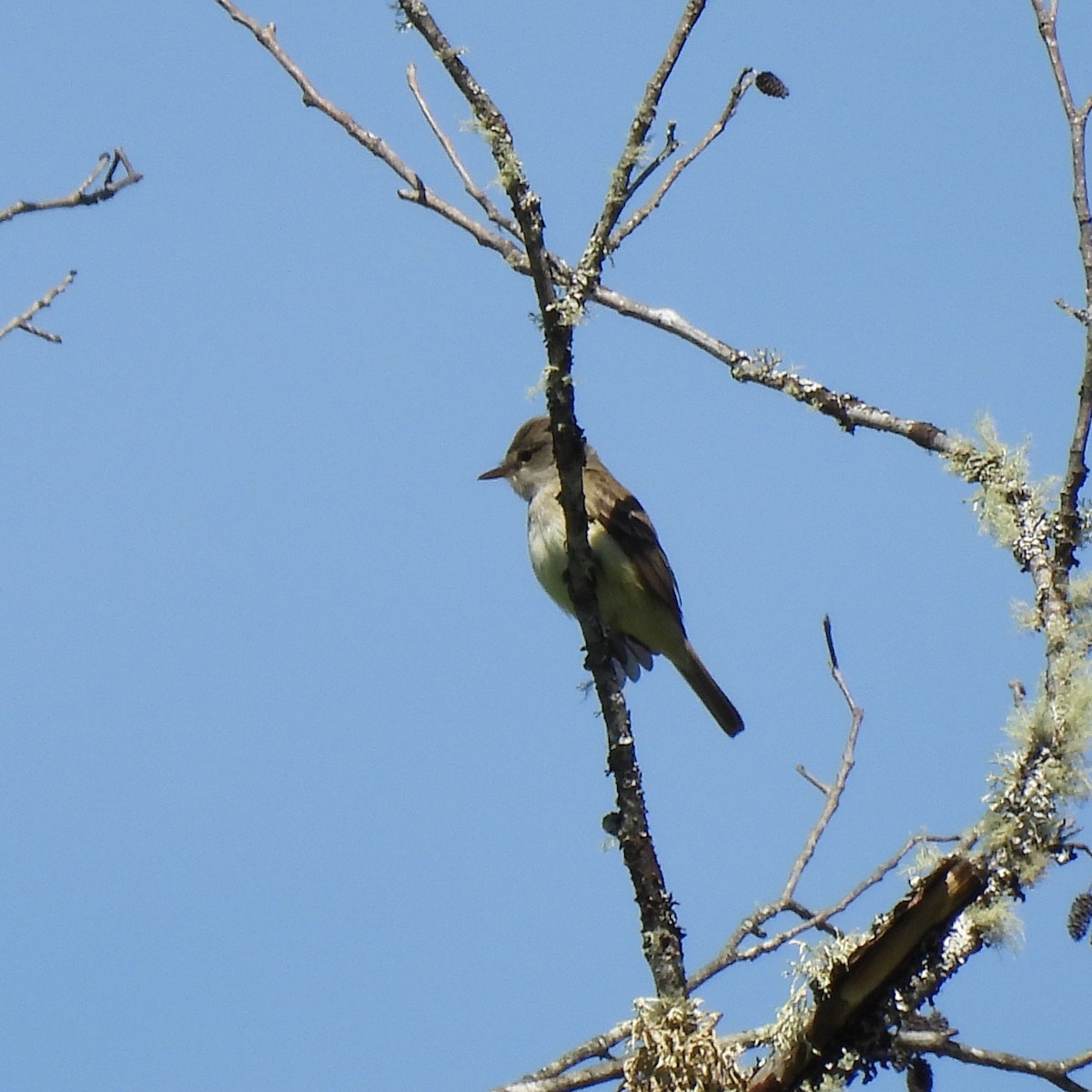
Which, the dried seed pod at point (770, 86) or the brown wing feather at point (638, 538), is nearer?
the dried seed pod at point (770, 86)

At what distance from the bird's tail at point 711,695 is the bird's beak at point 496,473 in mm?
1350

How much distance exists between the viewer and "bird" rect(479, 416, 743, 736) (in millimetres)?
7176

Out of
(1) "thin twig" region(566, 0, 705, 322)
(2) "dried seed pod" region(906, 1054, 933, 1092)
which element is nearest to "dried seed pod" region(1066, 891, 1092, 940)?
(2) "dried seed pod" region(906, 1054, 933, 1092)

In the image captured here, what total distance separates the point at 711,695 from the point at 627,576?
926mm

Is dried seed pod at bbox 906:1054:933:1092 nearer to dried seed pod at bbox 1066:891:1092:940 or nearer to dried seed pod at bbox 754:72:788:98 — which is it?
dried seed pod at bbox 1066:891:1092:940

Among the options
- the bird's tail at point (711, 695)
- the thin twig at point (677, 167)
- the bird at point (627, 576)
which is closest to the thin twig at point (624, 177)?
the thin twig at point (677, 167)

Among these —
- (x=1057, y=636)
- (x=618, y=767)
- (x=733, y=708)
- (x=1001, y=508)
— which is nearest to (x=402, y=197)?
(x=618, y=767)

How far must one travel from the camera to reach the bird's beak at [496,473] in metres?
8.23

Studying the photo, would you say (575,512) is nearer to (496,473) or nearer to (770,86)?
(770,86)

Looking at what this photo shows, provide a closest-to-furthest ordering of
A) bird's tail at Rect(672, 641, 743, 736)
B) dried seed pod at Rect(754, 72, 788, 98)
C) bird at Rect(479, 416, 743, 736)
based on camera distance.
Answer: dried seed pod at Rect(754, 72, 788, 98), bird at Rect(479, 416, 743, 736), bird's tail at Rect(672, 641, 743, 736)

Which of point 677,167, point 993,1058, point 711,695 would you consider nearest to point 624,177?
point 677,167

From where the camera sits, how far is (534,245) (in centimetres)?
381

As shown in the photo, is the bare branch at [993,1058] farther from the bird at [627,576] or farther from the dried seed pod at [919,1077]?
the bird at [627,576]

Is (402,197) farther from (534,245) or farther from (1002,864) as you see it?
(1002,864)
